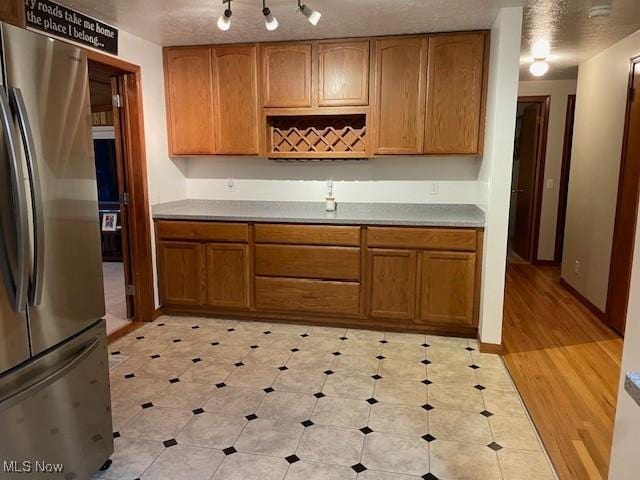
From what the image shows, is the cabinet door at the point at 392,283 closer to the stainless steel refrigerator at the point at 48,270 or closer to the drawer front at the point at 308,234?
the drawer front at the point at 308,234

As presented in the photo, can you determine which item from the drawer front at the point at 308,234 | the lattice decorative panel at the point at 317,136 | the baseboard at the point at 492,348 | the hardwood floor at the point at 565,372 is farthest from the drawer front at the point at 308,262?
the hardwood floor at the point at 565,372

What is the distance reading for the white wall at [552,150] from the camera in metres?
5.46

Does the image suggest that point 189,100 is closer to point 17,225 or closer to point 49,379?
point 17,225

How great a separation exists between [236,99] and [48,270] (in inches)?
100

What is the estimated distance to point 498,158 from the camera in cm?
299

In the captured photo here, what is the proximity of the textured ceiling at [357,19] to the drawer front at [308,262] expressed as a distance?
162cm

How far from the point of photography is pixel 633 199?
11.4 ft

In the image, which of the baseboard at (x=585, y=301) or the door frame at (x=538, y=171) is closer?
the baseboard at (x=585, y=301)

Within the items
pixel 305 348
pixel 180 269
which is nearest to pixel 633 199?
pixel 305 348

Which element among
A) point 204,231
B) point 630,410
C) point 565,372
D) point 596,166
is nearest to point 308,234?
point 204,231

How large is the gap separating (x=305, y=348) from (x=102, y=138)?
412 cm

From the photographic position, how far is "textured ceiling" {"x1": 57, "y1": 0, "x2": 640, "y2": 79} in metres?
2.77

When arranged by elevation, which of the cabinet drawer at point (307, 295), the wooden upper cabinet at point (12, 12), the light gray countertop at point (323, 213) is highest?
the wooden upper cabinet at point (12, 12)

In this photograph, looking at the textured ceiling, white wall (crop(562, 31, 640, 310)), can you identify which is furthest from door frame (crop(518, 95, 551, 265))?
the textured ceiling
